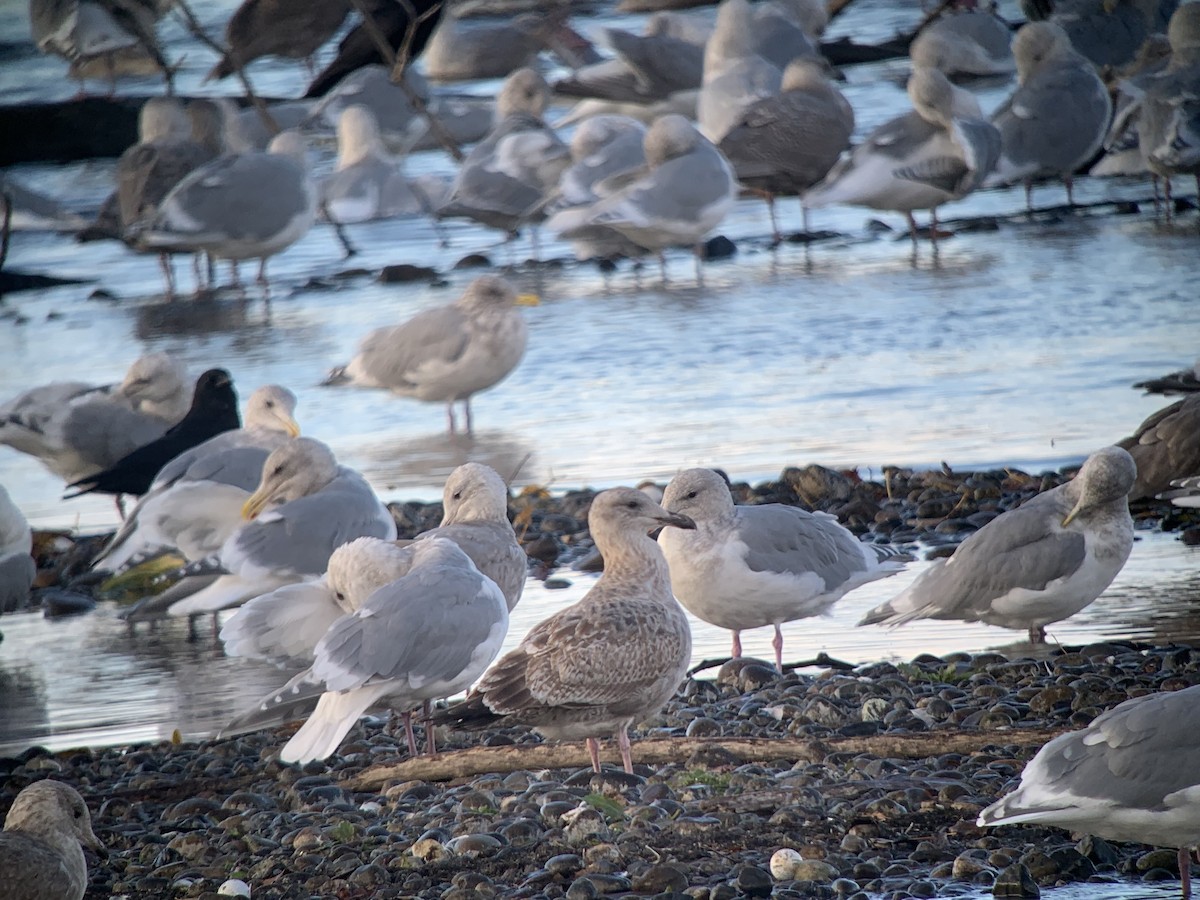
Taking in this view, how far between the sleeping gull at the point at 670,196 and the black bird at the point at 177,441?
4.09 m

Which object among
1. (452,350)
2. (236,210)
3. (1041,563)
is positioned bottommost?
(1041,563)

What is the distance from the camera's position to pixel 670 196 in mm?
11828

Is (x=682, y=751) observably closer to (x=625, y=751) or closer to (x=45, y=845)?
(x=625, y=751)

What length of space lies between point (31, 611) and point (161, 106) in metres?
9.11

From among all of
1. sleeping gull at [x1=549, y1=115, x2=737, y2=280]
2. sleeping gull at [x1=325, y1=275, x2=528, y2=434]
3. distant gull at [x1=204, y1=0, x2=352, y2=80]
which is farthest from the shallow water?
distant gull at [x1=204, y1=0, x2=352, y2=80]

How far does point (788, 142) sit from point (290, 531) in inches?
314

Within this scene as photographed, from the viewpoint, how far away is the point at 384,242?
14.8m

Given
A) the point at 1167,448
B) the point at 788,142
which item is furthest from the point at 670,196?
the point at 1167,448

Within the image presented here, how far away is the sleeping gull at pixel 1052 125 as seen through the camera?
44.8ft

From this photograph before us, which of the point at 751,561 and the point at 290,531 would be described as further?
the point at 290,531

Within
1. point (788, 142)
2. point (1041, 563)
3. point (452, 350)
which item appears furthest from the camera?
point (788, 142)

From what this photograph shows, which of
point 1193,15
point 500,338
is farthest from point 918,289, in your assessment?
point 1193,15

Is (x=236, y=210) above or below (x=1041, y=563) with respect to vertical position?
above

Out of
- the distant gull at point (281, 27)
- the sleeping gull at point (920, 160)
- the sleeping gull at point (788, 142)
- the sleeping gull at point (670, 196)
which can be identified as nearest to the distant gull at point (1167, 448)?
the sleeping gull at point (670, 196)
